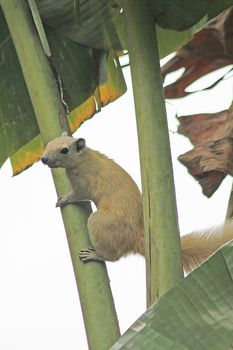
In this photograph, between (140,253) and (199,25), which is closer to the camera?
(199,25)

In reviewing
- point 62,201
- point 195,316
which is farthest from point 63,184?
point 195,316

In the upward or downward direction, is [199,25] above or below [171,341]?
above

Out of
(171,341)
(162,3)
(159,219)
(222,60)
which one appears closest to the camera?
(171,341)

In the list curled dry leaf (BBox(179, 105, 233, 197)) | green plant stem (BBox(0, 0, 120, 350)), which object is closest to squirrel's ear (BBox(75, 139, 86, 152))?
green plant stem (BBox(0, 0, 120, 350))

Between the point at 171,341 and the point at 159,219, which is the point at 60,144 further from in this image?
the point at 171,341

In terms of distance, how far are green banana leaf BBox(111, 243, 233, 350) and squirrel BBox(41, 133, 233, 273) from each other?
71 centimetres

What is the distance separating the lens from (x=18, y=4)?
8.34 ft

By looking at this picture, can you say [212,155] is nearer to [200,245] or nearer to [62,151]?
[200,245]

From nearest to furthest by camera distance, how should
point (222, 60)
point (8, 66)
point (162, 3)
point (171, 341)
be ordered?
point (171, 341), point (162, 3), point (222, 60), point (8, 66)

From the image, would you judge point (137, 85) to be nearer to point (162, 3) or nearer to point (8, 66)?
point (162, 3)

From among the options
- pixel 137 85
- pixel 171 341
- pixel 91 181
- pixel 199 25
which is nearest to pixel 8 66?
pixel 91 181

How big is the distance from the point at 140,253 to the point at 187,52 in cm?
69

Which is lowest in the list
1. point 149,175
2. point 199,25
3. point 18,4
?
point 149,175

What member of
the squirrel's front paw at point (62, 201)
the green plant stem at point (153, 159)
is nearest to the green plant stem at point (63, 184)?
the squirrel's front paw at point (62, 201)
